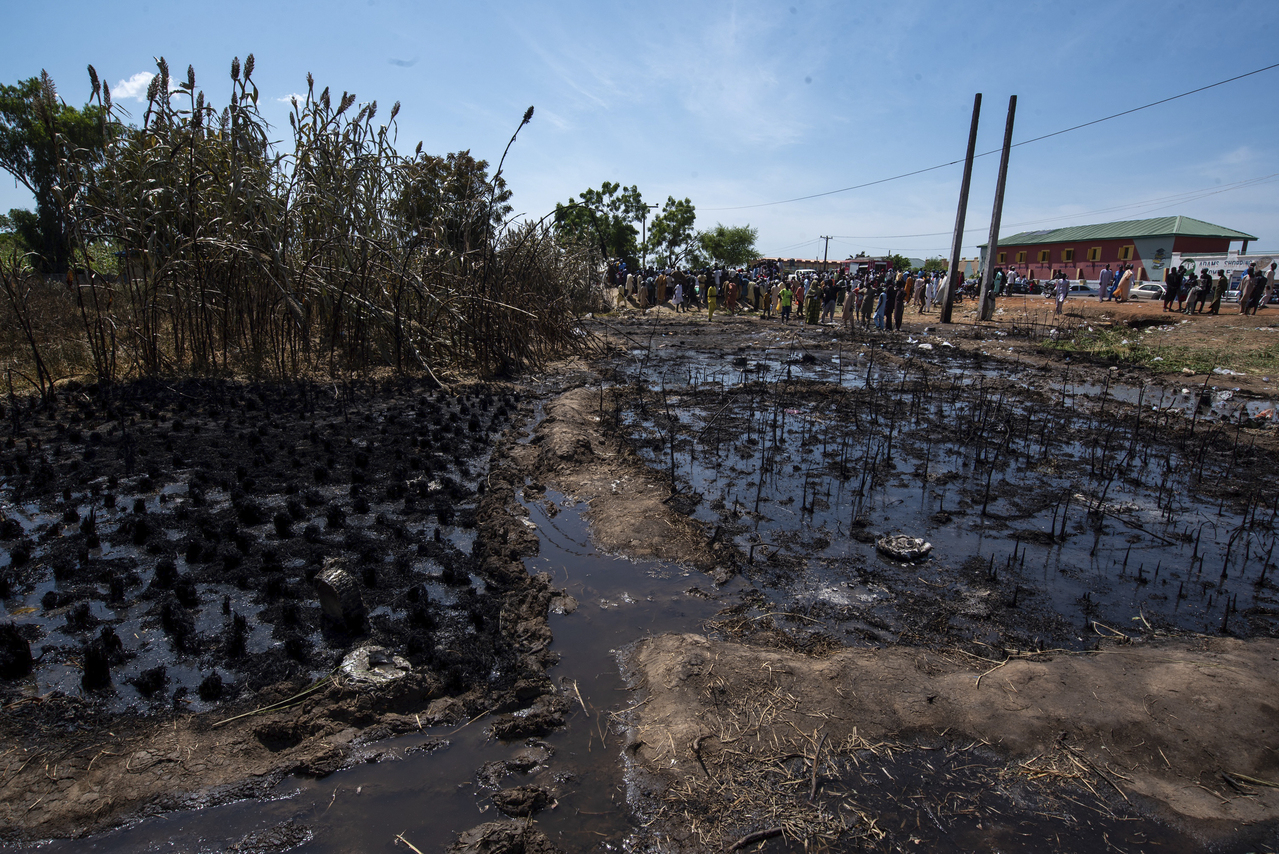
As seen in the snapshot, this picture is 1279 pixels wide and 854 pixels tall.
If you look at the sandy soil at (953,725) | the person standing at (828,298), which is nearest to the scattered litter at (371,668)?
the sandy soil at (953,725)

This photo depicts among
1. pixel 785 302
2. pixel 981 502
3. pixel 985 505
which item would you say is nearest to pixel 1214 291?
pixel 785 302

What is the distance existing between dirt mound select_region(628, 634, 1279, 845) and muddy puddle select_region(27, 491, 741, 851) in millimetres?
190

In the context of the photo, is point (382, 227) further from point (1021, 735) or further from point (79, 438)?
point (1021, 735)

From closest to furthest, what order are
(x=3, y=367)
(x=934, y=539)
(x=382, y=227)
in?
(x=934, y=539) < (x=3, y=367) < (x=382, y=227)

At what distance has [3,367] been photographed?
8180 mm

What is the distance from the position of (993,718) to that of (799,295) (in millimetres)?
24356

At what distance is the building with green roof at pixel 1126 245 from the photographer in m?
43.1

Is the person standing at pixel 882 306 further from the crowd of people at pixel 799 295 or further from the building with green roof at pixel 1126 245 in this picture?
the building with green roof at pixel 1126 245

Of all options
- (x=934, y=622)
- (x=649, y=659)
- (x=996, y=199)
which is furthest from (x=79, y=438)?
(x=996, y=199)

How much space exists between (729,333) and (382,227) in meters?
12.7

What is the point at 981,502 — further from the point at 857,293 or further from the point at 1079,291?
the point at 1079,291

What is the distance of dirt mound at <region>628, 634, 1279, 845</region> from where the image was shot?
248 cm

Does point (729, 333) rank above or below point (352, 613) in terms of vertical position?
above

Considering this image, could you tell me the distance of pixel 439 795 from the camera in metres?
2.40
